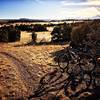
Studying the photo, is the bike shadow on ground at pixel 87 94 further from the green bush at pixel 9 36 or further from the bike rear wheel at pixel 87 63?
the green bush at pixel 9 36

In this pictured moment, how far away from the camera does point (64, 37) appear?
30.8m

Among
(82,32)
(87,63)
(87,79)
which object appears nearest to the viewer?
(87,79)

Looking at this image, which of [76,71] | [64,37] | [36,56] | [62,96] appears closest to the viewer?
[62,96]

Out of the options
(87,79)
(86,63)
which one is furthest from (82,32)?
(87,79)

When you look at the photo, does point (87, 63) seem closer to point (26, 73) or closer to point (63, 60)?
point (63, 60)

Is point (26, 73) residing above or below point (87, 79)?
below

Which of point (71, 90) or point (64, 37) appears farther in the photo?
point (64, 37)

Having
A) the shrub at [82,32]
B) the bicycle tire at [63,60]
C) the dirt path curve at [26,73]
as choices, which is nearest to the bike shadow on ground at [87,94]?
the dirt path curve at [26,73]

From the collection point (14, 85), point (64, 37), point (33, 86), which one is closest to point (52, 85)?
point (33, 86)

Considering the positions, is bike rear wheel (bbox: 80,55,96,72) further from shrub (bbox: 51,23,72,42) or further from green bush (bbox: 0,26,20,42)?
green bush (bbox: 0,26,20,42)

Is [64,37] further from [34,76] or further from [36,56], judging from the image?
[34,76]

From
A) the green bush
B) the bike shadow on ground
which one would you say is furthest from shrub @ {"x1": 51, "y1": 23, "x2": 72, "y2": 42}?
the bike shadow on ground

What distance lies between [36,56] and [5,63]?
9.74 ft

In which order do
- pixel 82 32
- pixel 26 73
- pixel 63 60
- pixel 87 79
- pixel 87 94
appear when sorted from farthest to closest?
1. pixel 82 32
2. pixel 26 73
3. pixel 63 60
4. pixel 87 79
5. pixel 87 94
